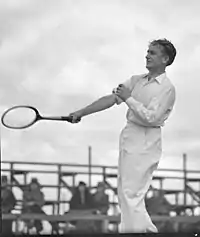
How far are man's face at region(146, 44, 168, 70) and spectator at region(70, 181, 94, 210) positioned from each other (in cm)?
477

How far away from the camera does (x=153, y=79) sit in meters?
3.87

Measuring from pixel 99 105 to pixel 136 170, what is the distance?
0.47 m

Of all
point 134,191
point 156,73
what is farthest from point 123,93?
point 134,191

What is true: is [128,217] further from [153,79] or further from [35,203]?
[35,203]

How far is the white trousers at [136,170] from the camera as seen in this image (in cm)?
372

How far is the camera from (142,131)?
3824mm

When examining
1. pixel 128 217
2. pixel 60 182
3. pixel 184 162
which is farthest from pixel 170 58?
pixel 184 162

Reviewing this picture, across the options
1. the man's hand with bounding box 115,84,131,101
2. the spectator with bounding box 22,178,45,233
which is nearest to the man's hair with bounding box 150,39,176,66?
the man's hand with bounding box 115,84,131,101

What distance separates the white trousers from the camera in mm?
3723

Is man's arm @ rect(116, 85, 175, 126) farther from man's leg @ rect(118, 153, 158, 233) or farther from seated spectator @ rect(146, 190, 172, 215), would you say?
seated spectator @ rect(146, 190, 172, 215)

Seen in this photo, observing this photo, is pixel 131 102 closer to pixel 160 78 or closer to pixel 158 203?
pixel 160 78

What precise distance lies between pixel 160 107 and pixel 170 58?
0.32 metres

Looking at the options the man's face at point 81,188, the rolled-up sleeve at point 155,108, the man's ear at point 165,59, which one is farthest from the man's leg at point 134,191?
the man's face at point 81,188

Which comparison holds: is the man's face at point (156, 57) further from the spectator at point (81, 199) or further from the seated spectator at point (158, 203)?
the seated spectator at point (158, 203)
